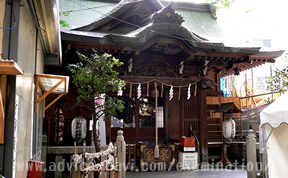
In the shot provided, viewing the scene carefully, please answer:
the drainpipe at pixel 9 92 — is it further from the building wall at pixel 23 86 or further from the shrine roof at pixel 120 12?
the shrine roof at pixel 120 12

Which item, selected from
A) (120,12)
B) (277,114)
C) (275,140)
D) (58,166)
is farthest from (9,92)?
(120,12)

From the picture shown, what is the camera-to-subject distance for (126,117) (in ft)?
43.1

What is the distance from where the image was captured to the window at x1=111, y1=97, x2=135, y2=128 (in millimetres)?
13080

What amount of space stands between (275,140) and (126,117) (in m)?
7.06

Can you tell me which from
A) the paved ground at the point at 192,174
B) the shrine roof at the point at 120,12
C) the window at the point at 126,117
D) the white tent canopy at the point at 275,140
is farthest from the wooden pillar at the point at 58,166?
the white tent canopy at the point at 275,140

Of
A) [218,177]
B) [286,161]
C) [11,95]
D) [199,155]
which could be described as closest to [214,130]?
[199,155]

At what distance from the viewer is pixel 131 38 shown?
34.0 ft

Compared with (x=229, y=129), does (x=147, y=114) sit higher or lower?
higher

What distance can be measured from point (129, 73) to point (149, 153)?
135 inches

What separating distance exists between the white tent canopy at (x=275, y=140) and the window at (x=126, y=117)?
6606 millimetres

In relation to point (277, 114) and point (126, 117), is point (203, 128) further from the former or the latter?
point (277, 114)

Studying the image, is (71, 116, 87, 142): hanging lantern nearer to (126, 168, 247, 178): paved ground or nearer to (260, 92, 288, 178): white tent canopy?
(126, 168, 247, 178): paved ground

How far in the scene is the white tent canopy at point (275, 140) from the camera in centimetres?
745

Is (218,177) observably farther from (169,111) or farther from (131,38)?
(131,38)
